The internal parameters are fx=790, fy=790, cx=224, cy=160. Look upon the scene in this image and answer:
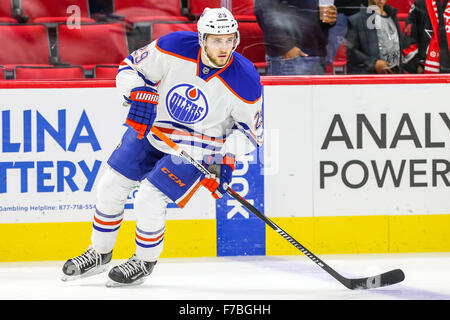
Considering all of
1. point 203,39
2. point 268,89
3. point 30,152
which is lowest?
point 30,152

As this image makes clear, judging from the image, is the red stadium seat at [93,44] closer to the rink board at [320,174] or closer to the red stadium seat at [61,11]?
the red stadium seat at [61,11]

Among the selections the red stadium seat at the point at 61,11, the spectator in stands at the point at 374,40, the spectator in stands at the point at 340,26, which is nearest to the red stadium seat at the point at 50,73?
the red stadium seat at the point at 61,11

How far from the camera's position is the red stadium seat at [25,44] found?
396 centimetres

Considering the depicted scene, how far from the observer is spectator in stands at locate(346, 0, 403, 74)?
4012 mm

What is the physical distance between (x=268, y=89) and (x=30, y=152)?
121 cm

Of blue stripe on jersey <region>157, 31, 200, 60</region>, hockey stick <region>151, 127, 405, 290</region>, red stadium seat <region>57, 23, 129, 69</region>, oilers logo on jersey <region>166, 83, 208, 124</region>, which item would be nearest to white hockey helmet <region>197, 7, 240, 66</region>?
blue stripe on jersey <region>157, 31, 200, 60</region>

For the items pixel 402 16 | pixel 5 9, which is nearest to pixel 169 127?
pixel 5 9

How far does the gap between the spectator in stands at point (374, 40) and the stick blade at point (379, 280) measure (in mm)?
1199

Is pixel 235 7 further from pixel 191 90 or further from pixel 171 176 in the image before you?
pixel 171 176

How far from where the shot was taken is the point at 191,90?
3.20m

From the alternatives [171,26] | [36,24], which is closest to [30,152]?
[36,24]

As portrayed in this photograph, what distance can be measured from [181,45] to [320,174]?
1.14 m
